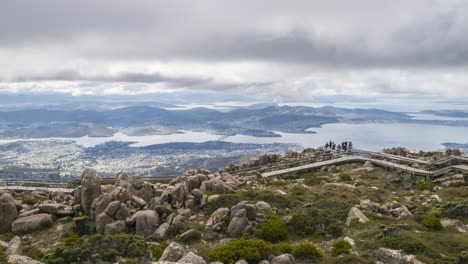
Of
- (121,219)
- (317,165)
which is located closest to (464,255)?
(121,219)

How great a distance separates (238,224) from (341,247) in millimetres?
6990

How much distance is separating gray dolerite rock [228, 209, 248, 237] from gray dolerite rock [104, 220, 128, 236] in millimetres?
8192

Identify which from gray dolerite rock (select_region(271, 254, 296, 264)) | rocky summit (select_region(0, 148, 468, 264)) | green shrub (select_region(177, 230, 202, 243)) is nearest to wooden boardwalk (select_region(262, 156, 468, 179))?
rocky summit (select_region(0, 148, 468, 264))

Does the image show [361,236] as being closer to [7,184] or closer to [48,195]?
[48,195]

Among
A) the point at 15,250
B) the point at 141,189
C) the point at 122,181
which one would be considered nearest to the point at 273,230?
the point at 141,189

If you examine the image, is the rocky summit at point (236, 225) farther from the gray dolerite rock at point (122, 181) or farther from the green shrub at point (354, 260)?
the gray dolerite rock at point (122, 181)

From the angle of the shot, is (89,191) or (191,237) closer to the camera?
(191,237)

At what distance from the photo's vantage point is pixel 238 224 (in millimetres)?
22641

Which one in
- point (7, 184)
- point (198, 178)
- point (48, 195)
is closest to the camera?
point (198, 178)

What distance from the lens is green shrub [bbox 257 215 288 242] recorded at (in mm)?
21938

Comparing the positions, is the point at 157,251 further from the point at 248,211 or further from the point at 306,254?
the point at 306,254

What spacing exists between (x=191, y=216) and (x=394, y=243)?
1547 cm

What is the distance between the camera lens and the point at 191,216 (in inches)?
1072

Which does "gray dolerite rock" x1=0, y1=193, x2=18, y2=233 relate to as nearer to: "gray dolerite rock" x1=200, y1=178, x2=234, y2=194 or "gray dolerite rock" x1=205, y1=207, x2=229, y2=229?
"gray dolerite rock" x1=200, y1=178, x2=234, y2=194
